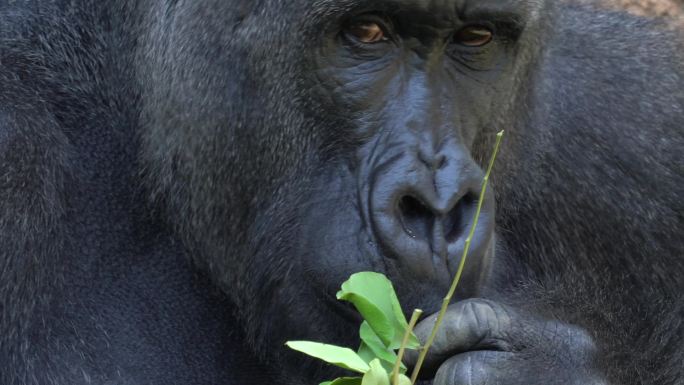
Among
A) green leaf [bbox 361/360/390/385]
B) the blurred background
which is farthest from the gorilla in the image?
the blurred background

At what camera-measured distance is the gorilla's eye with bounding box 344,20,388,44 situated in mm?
3711

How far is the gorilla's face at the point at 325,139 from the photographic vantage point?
11.5 ft

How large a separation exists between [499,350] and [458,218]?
44cm

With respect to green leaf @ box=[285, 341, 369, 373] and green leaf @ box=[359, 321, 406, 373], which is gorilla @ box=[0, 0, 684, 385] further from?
green leaf @ box=[285, 341, 369, 373]

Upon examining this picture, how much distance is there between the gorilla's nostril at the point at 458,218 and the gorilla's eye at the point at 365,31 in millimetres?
550

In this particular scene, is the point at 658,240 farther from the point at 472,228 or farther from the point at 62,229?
the point at 62,229

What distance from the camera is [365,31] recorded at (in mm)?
3717

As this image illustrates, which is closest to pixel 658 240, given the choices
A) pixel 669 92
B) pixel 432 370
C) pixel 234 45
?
pixel 669 92

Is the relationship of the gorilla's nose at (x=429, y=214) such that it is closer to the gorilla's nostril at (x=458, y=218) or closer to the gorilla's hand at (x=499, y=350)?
the gorilla's nostril at (x=458, y=218)

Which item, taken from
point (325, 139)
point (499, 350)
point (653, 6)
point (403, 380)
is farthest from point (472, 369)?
point (653, 6)

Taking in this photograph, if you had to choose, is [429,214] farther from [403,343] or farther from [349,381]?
[349,381]

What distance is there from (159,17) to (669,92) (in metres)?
2.35

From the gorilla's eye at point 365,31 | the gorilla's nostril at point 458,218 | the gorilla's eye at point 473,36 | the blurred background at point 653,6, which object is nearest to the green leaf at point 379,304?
the gorilla's nostril at point 458,218

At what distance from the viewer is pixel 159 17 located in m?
4.07
